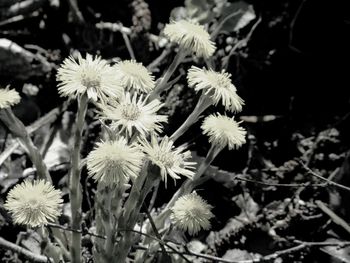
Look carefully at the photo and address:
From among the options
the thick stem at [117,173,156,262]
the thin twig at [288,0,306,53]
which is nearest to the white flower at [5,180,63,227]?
the thick stem at [117,173,156,262]

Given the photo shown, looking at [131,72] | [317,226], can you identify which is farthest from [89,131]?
[317,226]

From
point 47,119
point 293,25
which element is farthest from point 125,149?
point 293,25

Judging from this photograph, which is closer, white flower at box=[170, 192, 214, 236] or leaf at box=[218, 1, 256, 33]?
white flower at box=[170, 192, 214, 236]

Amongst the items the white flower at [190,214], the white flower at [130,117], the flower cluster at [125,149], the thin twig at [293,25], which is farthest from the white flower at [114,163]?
the thin twig at [293,25]

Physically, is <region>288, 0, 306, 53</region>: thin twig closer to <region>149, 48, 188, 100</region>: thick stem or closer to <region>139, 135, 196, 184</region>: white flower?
<region>149, 48, 188, 100</region>: thick stem

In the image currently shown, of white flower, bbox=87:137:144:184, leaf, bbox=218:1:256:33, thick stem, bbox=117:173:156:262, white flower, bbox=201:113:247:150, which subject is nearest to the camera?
white flower, bbox=87:137:144:184

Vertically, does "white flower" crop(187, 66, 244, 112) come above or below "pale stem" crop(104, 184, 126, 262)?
above

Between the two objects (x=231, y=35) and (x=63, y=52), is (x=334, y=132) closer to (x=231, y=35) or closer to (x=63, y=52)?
(x=231, y=35)

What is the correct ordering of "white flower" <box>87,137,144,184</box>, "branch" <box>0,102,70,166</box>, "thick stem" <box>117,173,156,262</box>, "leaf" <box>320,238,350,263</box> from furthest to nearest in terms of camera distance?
"branch" <box>0,102,70,166</box> → "leaf" <box>320,238,350,263</box> → "thick stem" <box>117,173,156,262</box> → "white flower" <box>87,137,144,184</box>

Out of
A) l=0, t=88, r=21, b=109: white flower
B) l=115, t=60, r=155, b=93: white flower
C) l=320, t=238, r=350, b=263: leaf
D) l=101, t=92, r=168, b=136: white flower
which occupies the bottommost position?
l=320, t=238, r=350, b=263: leaf
